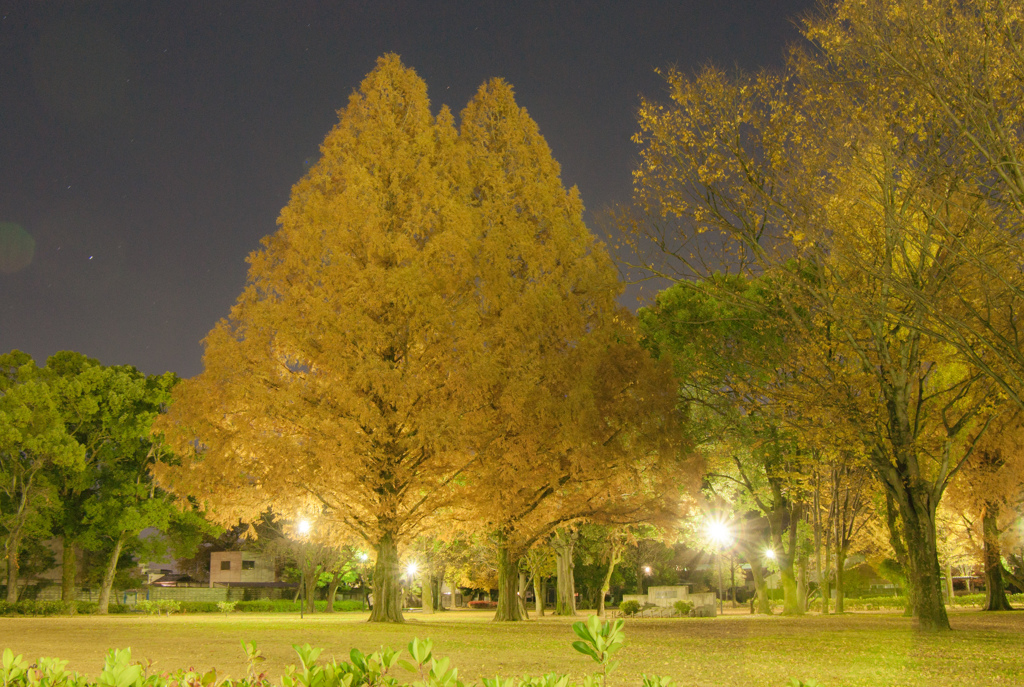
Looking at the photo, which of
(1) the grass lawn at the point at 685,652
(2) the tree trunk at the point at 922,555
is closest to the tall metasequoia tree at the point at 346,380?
(1) the grass lawn at the point at 685,652

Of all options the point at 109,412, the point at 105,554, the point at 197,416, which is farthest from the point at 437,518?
the point at 105,554

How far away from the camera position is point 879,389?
53.3 ft

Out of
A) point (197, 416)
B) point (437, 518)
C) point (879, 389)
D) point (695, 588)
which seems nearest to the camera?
point (879, 389)

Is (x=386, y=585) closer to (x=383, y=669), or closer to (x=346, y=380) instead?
(x=346, y=380)

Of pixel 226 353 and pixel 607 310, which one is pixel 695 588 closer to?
pixel 607 310

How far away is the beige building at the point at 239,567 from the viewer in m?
60.8

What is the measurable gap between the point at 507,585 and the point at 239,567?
46314 mm

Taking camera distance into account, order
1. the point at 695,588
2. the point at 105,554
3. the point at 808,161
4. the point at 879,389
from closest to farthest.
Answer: the point at 808,161 < the point at 879,389 < the point at 105,554 < the point at 695,588

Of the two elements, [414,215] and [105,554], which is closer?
[414,215]

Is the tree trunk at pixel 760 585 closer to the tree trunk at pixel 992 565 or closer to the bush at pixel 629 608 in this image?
the bush at pixel 629 608

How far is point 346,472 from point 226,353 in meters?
4.06

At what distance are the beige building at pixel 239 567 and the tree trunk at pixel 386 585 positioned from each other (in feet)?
148

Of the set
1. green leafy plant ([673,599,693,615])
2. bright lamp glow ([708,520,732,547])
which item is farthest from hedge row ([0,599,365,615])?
bright lamp glow ([708,520,732,547])

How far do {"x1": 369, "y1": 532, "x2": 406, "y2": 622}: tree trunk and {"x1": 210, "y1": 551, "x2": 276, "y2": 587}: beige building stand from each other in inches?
1777
